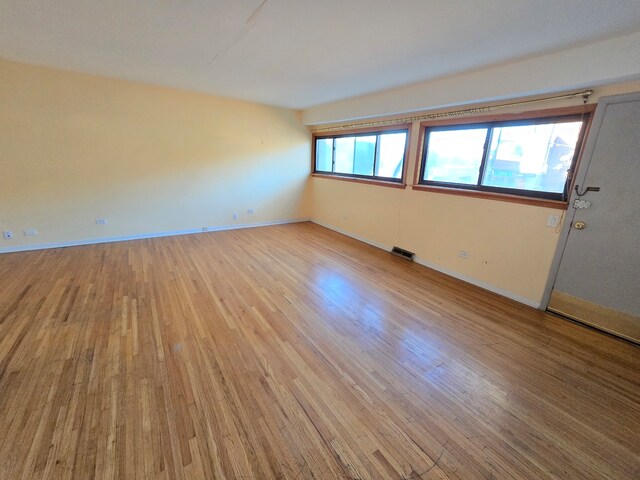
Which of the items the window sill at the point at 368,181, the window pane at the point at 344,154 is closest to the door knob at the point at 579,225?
the window sill at the point at 368,181

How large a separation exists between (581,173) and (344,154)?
3.89m

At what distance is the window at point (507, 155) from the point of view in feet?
8.77

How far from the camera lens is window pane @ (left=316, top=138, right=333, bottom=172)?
6.02m

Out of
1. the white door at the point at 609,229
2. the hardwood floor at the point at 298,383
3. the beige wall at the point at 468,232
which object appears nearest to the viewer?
the hardwood floor at the point at 298,383

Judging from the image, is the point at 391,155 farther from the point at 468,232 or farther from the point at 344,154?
the point at 468,232

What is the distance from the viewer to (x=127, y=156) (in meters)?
4.39

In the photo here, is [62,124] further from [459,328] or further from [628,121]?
[628,121]

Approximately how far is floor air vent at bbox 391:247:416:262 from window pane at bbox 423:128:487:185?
1.17m

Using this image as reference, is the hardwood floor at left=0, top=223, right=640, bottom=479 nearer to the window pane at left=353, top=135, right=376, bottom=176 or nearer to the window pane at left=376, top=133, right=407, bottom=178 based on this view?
the window pane at left=376, top=133, right=407, bottom=178

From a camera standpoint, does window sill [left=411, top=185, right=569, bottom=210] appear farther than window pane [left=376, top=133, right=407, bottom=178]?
No

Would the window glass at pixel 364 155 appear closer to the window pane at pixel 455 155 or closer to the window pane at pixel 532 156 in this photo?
the window pane at pixel 455 155

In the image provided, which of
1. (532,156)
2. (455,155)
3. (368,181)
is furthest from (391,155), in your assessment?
(532,156)

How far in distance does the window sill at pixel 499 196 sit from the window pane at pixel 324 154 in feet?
8.54

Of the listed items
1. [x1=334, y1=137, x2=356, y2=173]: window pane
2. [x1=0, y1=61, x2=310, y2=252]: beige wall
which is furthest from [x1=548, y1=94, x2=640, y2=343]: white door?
[x1=0, y1=61, x2=310, y2=252]: beige wall
